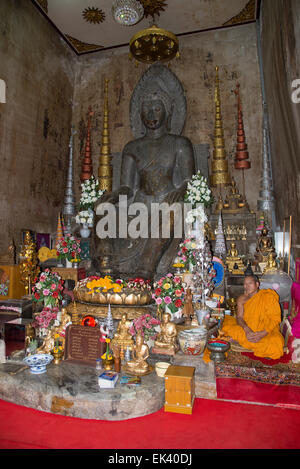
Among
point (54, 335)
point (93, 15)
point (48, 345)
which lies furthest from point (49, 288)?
point (93, 15)

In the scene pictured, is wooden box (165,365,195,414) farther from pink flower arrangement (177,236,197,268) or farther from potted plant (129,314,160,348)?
pink flower arrangement (177,236,197,268)

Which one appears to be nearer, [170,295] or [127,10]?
[170,295]

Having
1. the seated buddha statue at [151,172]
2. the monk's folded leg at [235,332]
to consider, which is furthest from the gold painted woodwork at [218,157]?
the monk's folded leg at [235,332]

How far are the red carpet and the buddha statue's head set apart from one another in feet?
20.4

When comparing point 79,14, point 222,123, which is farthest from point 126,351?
point 79,14

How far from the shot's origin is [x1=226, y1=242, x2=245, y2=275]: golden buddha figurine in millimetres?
5634

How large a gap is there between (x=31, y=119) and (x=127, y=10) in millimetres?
2999

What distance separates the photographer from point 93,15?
25.5 ft

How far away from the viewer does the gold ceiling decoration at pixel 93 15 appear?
25.1ft

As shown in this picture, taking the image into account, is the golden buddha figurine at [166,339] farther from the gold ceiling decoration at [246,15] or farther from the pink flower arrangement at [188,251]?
the gold ceiling decoration at [246,15]

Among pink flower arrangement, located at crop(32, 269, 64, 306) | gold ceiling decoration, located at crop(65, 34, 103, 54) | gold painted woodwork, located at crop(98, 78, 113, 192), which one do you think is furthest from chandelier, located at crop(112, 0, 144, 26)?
pink flower arrangement, located at crop(32, 269, 64, 306)

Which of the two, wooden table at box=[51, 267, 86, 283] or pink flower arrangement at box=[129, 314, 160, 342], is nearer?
pink flower arrangement at box=[129, 314, 160, 342]

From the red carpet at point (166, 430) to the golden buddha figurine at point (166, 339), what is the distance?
0.71 m

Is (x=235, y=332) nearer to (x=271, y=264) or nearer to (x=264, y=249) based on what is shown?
(x=271, y=264)
